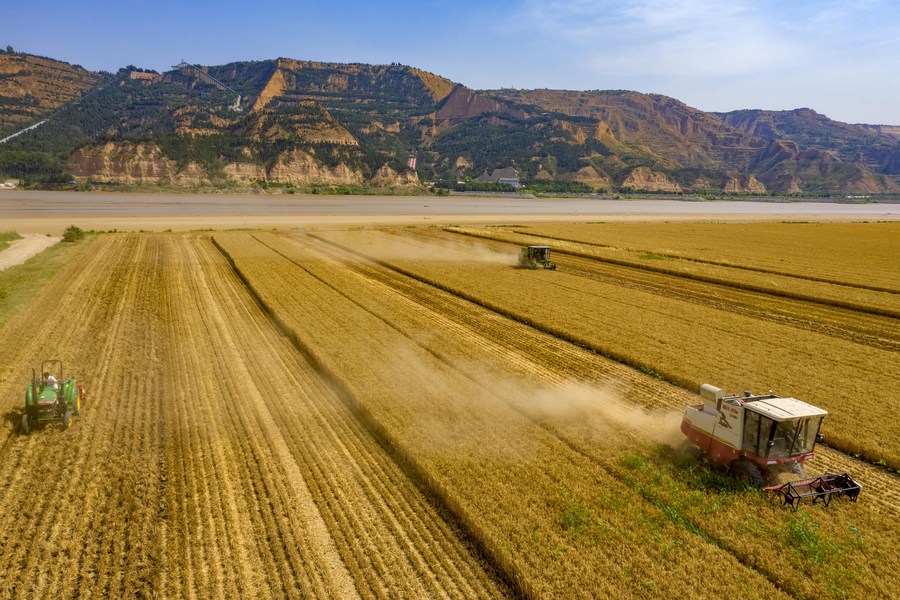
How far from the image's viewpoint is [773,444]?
12.4m

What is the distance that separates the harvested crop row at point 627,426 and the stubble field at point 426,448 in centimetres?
7

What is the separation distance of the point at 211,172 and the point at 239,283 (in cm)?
17652

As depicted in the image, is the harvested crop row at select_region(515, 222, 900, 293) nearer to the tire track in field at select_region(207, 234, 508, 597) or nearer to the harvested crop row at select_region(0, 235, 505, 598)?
the tire track in field at select_region(207, 234, 508, 597)

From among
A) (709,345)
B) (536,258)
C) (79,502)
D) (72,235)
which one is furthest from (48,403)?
(72,235)

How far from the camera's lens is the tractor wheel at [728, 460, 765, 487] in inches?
499

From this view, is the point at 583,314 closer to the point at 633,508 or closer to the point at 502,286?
the point at 502,286

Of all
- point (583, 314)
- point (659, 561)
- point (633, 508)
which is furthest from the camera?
point (583, 314)

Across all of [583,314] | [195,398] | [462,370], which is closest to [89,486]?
[195,398]

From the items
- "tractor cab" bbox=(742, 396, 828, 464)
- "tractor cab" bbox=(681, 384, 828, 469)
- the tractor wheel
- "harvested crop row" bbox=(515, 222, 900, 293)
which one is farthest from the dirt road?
"harvested crop row" bbox=(515, 222, 900, 293)

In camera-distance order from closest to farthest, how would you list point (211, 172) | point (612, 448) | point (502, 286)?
point (612, 448), point (502, 286), point (211, 172)

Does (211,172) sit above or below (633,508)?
above

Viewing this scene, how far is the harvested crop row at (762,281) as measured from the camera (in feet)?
112

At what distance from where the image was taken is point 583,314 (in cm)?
2983

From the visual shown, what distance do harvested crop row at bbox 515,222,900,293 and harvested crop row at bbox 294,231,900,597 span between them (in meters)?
30.9
